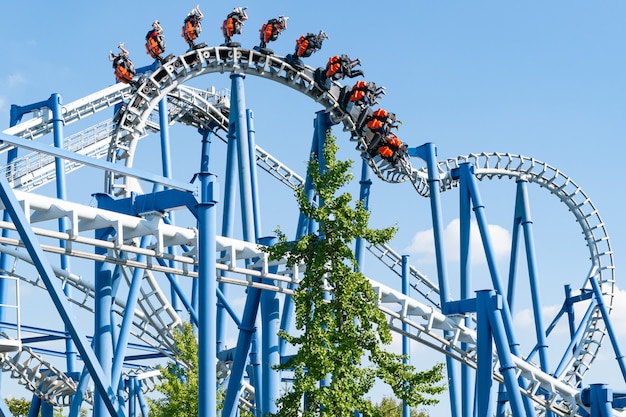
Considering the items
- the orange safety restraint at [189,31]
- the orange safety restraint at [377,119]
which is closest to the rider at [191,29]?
the orange safety restraint at [189,31]

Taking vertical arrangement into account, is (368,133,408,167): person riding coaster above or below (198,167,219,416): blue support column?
above

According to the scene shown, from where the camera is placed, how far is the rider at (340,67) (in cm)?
1684

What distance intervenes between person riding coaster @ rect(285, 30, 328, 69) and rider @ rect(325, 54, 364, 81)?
0.36 metres

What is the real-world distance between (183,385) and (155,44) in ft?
18.0

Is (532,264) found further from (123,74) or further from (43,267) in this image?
(43,267)

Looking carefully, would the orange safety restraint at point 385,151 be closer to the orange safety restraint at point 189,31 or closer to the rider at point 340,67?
the rider at point 340,67

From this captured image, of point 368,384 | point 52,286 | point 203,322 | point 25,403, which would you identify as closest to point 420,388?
point 368,384

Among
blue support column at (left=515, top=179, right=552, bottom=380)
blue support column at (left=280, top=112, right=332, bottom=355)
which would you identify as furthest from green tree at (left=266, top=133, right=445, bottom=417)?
blue support column at (left=515, top=179, right=552, bottom=380)

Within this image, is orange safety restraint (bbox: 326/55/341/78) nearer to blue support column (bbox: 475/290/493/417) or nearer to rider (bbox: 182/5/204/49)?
rider (bbox: 182/5/204/49)

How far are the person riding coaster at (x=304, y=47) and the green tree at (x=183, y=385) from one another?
4982 millimetres

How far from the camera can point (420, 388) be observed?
10.1 metres

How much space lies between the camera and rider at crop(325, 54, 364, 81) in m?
16.8

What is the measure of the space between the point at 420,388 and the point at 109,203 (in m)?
4.02

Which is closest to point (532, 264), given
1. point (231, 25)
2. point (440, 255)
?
point (440, 255)
